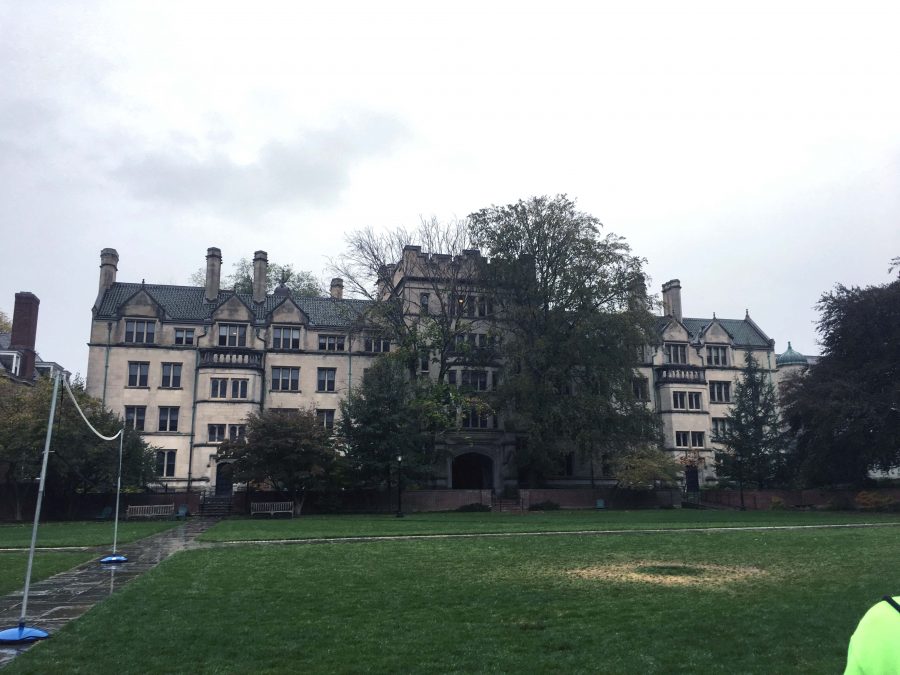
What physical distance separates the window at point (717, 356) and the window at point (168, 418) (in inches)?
1675

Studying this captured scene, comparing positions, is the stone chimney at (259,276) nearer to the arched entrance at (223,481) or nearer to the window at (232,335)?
the window at (232,335)

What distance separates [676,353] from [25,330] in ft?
165

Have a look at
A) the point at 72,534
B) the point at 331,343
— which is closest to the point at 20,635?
the point at 72,534

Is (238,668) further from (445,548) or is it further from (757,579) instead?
(445,548)

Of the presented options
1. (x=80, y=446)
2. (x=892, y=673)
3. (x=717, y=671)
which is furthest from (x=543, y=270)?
(x=892, y=673)

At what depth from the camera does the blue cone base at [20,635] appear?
10.3 meters

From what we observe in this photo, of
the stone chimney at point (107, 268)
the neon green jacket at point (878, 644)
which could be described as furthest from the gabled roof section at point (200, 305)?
the neon green jacket at point (878, 644)

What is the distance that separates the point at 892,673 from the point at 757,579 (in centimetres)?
1378

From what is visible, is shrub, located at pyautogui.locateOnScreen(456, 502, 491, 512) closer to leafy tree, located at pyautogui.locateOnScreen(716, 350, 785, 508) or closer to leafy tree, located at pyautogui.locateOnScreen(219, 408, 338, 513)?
leafy tree, located at pyautogui.locateOnScreen(219, 408, 338, 513)

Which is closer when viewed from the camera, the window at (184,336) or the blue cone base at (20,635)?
the blue cone base at (20,635)

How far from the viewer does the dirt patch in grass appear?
15086 millimetres

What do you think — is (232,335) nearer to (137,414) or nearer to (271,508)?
(137,414)

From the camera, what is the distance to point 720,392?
63.5 metres

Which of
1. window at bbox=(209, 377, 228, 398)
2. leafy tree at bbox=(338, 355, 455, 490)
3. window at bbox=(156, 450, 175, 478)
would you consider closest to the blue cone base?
leafy tree at bbox=(338, 355, 455, 490)
